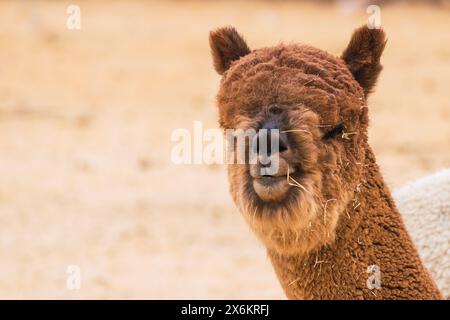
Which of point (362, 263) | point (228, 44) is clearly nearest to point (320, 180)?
point (362, 263)

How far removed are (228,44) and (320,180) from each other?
3.16 feet

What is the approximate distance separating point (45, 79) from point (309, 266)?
13.9 metres

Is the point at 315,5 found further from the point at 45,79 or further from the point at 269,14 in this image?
the point at 45,79

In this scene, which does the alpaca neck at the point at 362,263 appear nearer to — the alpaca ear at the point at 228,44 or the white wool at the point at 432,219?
the alpaca ear at the point at 228,44

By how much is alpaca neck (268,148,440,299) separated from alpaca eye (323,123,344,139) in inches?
11.6

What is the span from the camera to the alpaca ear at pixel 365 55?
404 cm

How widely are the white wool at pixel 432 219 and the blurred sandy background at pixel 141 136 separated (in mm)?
226

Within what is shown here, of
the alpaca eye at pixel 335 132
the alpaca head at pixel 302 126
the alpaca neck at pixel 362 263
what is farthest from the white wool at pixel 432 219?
the alpaca eye at pixel 335 132

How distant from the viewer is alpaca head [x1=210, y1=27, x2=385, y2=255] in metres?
3.67

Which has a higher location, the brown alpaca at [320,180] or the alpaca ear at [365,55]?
the alpaca ear at [365,55]

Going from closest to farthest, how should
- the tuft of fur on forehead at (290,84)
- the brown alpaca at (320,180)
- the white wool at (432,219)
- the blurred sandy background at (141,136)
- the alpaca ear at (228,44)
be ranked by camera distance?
1. the brown alpaca at (320,180)
2. the tuft of fur on forehead at (290,84)
3. the alpaca ear at (228,44)
4. the white wool at (432,219)
5. the blurred sandy background at (141,136)

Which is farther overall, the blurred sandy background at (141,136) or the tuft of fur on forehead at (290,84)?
the blurred sandy background at (141,136)

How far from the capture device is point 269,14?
914 inches
